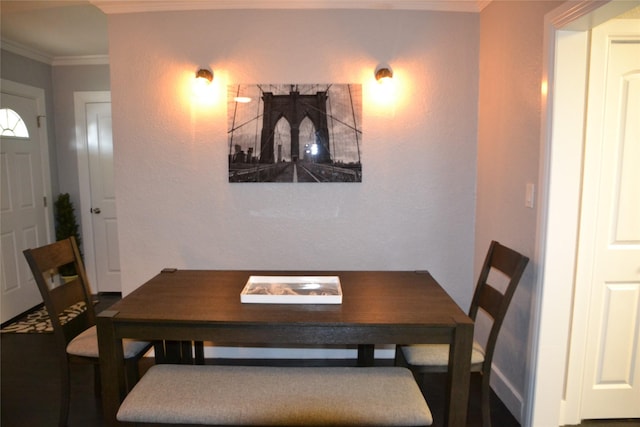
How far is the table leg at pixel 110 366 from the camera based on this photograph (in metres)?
1.61

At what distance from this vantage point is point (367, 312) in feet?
5.44

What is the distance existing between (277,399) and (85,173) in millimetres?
3635

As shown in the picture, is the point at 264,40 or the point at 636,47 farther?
the point at 264,40

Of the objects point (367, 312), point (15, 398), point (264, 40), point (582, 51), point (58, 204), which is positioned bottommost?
point (15, 398)

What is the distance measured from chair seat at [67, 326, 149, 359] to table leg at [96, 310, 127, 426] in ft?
0.97

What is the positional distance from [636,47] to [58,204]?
475 centimetres

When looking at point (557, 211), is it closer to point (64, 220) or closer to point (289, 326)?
point (289, 326)

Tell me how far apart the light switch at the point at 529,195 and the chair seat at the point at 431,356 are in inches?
30.6

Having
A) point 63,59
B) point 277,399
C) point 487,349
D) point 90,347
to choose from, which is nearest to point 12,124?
point 63,59

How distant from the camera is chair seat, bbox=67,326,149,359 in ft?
6.40

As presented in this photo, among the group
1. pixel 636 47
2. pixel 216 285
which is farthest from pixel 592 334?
pixel 216 285

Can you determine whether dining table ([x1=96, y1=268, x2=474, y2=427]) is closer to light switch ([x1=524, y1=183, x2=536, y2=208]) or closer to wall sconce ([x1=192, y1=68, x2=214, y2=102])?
light switch ([x1=524, y1=183, x2=536, y2=208])

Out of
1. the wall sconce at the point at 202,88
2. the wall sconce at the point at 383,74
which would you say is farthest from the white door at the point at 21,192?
the wall sconce at the point at 383,74

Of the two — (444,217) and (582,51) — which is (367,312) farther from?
(582,51)
